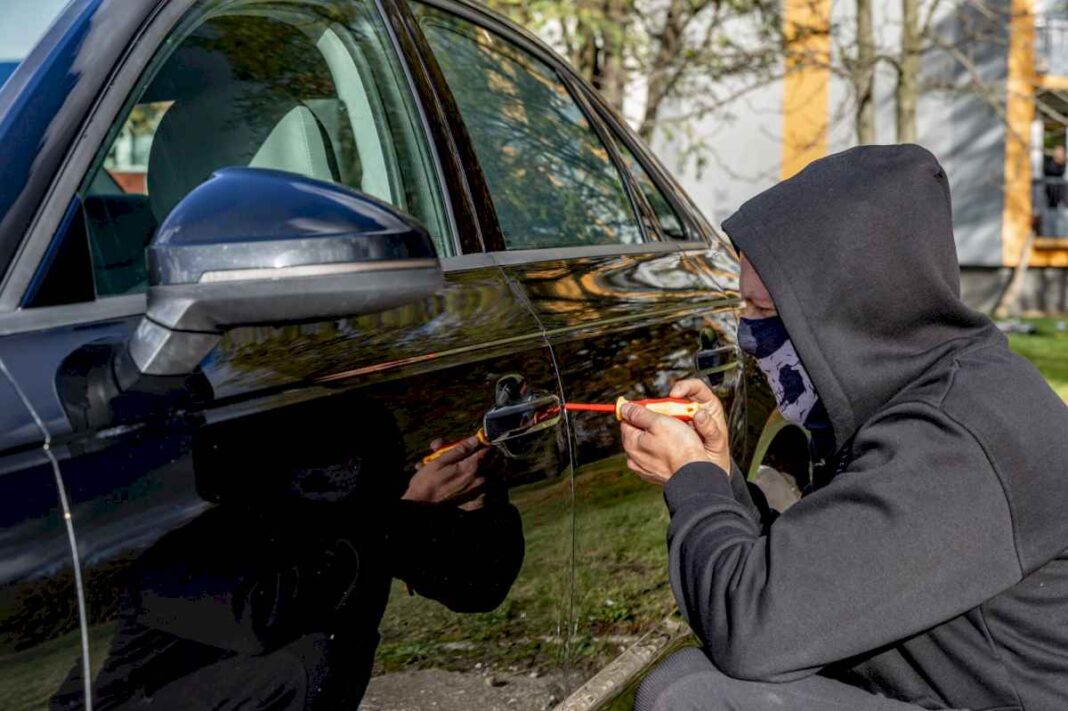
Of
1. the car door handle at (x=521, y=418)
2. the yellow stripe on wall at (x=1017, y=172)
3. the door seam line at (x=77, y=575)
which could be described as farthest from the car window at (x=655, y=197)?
the yellow stripe on wall at (x=1017, y=172)

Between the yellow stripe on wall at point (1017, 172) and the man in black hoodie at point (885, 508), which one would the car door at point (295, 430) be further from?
the yellow stripe on wall at point (1017, 172)

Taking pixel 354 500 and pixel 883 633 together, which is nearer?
pixel 354 500

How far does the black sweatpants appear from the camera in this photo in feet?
5.97

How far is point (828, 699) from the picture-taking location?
1847mm

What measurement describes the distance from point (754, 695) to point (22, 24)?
146cm

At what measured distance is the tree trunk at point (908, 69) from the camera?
12531 mm

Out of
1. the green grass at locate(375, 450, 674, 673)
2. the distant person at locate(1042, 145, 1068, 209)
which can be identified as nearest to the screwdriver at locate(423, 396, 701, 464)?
the green grass at locate(375, 450, 674, 673)

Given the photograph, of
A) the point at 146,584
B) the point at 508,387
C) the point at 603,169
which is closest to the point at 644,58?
the point at 603,169

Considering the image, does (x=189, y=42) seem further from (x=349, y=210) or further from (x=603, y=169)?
(x=603, y=169)

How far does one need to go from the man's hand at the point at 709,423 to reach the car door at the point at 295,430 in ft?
0.90

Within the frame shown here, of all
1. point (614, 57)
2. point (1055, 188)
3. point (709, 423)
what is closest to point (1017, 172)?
point (1055, 188)

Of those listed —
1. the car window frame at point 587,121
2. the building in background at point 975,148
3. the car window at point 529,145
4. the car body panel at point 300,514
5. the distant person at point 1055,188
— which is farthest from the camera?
the distant person at point 1055,188

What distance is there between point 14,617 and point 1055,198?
71.6ft

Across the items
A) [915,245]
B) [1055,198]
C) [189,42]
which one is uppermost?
[189,42]
